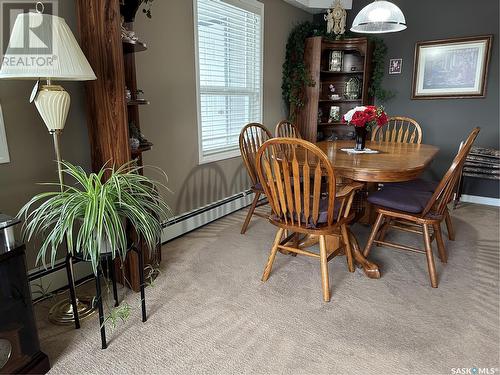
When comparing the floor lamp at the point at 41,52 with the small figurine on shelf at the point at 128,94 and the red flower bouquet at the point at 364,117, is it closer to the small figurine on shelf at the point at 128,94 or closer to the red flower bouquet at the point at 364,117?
the small figurine on shelf at the point at 128,94

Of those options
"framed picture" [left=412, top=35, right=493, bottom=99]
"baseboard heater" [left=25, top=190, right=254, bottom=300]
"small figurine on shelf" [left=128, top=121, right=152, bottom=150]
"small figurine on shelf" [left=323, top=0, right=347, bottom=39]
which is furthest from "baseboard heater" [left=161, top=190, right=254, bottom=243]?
"framed picture" [left=412, top=35, right=493, bottom=99]

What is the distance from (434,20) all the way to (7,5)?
4144 millimetres

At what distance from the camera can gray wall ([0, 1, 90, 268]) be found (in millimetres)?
1795

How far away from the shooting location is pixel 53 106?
1.60m

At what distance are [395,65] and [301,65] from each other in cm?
120

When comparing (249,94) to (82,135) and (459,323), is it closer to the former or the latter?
(82,135)

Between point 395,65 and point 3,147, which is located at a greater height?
point 395,65

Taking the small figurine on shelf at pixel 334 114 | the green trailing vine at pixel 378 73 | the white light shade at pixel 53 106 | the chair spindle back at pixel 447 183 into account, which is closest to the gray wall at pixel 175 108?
the white light shade at pixel 53 106

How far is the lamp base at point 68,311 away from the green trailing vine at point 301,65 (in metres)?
3.22

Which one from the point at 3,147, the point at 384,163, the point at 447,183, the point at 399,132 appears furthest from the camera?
the point at 399,132

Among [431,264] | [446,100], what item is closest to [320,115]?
[446,100]

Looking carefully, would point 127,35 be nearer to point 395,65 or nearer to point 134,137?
point 134,137

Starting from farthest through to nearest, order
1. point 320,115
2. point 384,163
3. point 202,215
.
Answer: point 320,115
point 202,215
point 384,163

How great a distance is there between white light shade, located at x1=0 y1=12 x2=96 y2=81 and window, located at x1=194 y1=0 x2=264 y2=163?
1.58 metres
